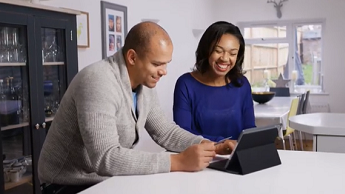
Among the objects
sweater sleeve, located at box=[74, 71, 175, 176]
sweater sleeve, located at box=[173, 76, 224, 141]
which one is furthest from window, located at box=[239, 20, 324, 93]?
sweater sleeve, located at box=[74, 71, 175, 176]

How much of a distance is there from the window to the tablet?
5.71m

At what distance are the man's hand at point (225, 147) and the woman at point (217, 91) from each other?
37 centimetres

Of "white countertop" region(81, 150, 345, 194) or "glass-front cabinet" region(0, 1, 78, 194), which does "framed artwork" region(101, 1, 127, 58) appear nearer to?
"glass-front cabinet" region(0, 1, 78, 194)

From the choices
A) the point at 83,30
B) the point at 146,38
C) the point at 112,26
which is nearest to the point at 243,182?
the point at 146,38

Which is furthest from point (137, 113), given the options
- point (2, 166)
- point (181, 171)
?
point (2, 166)

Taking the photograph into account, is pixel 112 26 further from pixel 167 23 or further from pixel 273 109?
pixel 273 109

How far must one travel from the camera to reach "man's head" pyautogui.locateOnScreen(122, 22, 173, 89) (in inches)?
60.7

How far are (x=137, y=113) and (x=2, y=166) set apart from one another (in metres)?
1.12

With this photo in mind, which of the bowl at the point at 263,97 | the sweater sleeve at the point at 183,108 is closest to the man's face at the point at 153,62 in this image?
the sweater sleeve at the point at 183,108

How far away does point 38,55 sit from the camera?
8.79 ft

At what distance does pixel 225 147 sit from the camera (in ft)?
5.79

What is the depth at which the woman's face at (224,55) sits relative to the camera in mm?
2168

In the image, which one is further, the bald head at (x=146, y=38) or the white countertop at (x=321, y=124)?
the white countertop at (x=321, y=124)

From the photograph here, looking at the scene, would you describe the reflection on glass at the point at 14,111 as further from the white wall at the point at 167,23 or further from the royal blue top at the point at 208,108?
the royal blue top at the point at 208,108
